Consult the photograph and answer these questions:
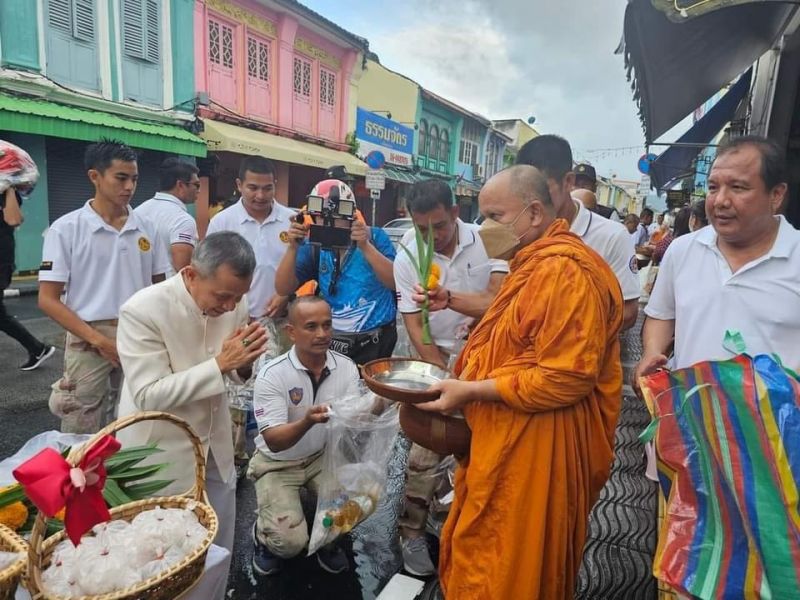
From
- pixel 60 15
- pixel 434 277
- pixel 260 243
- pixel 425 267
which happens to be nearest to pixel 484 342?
pixel 425 267

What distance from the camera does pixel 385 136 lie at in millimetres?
18859

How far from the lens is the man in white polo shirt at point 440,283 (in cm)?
267

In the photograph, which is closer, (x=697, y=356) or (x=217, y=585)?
(x=217, y=585)

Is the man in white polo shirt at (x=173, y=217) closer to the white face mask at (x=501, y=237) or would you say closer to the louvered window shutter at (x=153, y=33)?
the white face mask at (x=501, y=237)

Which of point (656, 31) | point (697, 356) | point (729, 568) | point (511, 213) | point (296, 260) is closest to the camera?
point (729, 568)

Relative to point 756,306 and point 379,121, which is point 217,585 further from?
point 379,121

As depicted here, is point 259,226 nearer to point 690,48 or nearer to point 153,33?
point 690,48

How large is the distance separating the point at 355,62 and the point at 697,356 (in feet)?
54.6

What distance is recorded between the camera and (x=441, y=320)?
300 cm

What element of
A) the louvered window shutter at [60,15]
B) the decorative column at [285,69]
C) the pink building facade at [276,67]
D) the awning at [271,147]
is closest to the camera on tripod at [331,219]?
the louvered window shutter at [60,15]

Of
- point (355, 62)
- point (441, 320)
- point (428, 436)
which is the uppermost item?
point (355, 62)

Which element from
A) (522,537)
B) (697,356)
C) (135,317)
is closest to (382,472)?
(522,537)

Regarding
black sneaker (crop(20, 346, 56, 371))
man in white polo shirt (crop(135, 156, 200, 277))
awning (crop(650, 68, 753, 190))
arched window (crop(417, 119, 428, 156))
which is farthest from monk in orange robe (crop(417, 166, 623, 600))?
arched window (crop(417, 119, 428, 156))

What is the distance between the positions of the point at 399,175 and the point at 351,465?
18.0m
